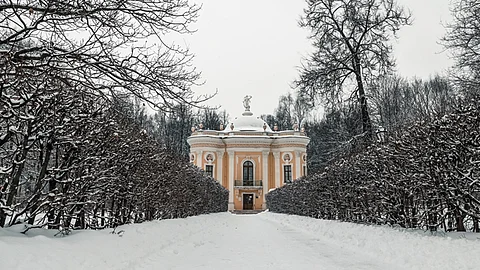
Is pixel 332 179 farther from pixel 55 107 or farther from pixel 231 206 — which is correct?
pixel 231 206

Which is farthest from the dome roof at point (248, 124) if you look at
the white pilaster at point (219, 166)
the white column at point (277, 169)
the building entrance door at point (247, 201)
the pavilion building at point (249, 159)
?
the building entrance door at point (247, 201)

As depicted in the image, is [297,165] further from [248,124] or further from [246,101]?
[246,101]

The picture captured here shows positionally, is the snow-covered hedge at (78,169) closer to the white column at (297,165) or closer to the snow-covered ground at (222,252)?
the snow-covered ground at (222,252)

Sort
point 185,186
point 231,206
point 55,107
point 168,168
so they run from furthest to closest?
point 231,206
point 185,186
point 168,168
point 55,107

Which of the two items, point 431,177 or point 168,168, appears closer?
point 431,177

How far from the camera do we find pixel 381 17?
1684cm

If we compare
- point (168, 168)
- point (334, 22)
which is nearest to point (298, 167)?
point (334, 22)

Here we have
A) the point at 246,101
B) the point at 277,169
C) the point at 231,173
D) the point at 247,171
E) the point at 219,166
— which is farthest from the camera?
the point at 246,101

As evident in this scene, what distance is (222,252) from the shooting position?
767 cm

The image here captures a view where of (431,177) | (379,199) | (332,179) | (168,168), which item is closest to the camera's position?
(431,177)

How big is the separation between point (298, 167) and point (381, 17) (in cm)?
3157

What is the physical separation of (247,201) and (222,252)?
132ft

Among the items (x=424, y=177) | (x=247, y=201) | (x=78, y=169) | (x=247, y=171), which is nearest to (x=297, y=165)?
(x=247, y=171)

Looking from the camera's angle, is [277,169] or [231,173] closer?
[231,173]
